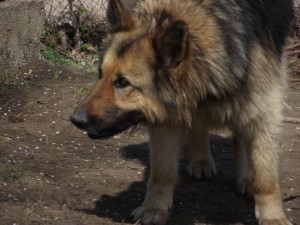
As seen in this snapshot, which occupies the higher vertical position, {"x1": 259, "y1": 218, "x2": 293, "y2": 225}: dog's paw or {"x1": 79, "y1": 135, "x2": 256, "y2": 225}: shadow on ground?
{"x1": 259, "y1": 218, "x2": 293, "y2": 225}: dog's paw

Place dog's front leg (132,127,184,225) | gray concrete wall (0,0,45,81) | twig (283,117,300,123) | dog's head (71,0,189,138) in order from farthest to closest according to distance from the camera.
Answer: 1. gray concrete wall (0,0,45,81)
2. twig (283,117,300,123)
3. dog's front leg (132,127,184,225)
4. dog's head (71,0,189,138)

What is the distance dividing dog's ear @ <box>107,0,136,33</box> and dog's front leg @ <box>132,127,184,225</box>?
757 mm

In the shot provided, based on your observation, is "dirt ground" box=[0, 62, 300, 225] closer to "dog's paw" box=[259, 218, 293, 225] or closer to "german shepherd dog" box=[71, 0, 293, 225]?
"dog's paw" box=[259, 218, 293, 225]

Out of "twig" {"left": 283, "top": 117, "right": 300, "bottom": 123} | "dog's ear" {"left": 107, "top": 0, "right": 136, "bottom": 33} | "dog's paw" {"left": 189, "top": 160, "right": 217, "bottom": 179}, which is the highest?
"dog's ear" {"left": 107, "top": 0, "right": 136, "bottom": 33}

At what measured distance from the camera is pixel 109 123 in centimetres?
466

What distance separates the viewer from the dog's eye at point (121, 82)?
4.61 metres

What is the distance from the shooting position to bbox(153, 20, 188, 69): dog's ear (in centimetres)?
445

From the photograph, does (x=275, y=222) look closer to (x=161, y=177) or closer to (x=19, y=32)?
(x=161, y=177)

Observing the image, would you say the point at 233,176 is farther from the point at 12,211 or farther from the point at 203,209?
the point at 12,211

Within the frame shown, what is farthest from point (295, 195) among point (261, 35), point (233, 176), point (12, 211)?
point (12, 211)

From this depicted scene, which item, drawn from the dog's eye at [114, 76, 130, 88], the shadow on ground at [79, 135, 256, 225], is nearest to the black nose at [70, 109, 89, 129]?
the dog's eye at [114, 76, 130, 88]

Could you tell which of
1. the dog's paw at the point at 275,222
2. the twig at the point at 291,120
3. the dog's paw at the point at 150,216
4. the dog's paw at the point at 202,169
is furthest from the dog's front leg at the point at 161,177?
the twig at the point at 291,120

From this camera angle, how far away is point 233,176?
6.20m

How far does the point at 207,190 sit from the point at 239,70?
1.44 m
